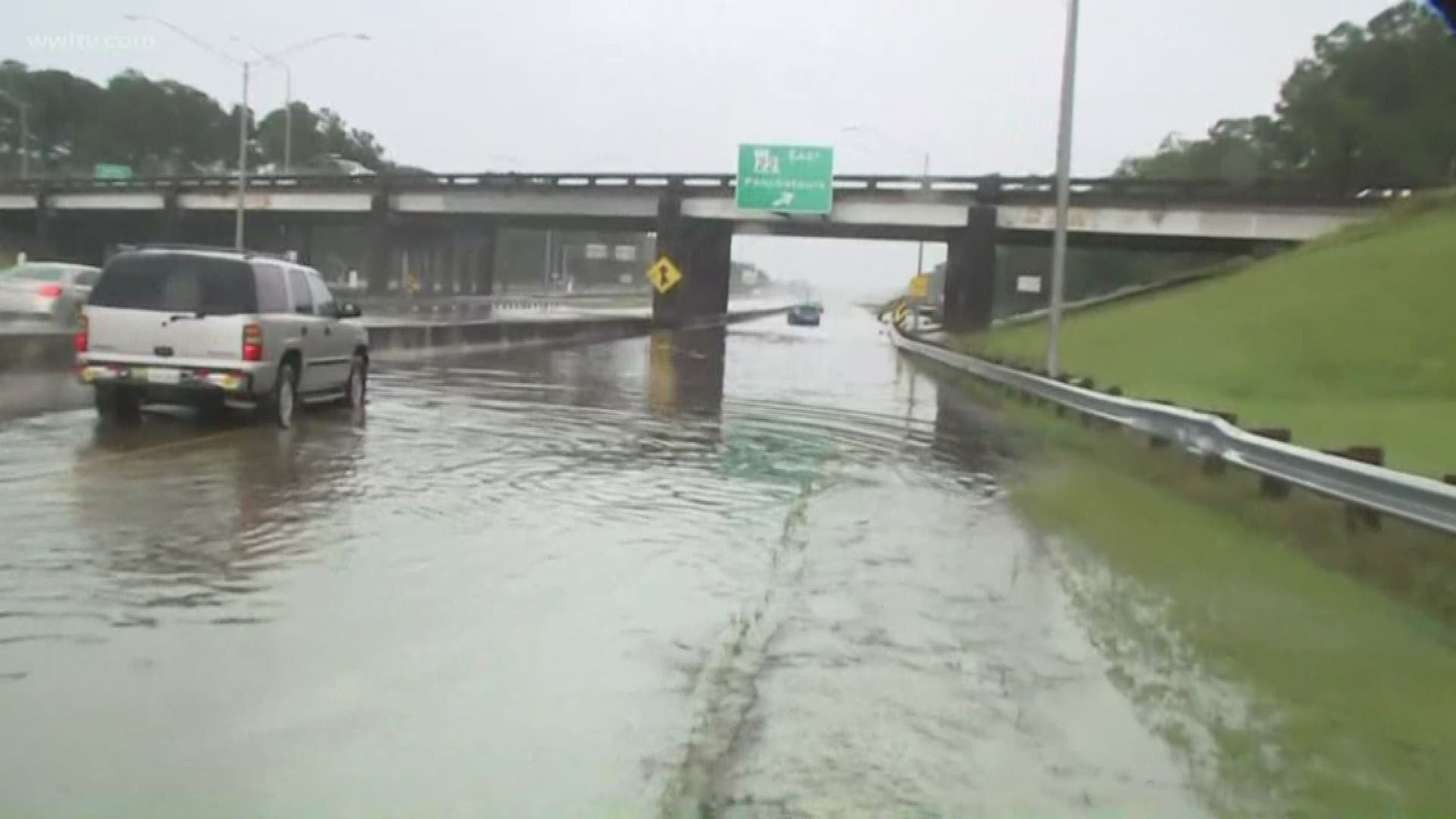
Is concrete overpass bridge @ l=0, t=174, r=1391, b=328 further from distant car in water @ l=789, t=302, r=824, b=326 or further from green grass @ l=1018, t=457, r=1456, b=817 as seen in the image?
green grass @ l=1018, t=457, r=1456, b=817

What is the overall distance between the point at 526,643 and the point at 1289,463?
784 centimetres

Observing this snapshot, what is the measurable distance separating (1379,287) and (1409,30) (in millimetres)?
54035

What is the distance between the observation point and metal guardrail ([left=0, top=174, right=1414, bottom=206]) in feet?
183

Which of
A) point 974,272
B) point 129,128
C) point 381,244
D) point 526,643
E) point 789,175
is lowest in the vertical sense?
point 526,643

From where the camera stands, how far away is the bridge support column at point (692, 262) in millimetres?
68625

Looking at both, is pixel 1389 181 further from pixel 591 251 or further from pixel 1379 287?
pixel 591 251

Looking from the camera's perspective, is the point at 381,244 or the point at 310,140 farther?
the point at 310,140

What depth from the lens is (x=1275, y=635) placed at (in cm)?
884

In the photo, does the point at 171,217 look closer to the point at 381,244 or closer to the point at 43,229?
the point at 43,229

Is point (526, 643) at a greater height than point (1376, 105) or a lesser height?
lesser

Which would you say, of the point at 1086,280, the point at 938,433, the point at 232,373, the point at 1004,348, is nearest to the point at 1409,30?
the point at 1086,280

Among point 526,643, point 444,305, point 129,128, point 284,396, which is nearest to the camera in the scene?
point 526,643

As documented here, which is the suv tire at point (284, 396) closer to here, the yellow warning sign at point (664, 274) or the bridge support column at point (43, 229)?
the yellow warning sign at point (664, 274)

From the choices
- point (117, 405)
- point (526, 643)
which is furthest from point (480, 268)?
point (526, 643)
